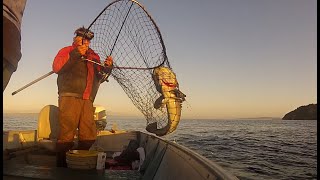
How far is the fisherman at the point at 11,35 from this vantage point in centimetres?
170

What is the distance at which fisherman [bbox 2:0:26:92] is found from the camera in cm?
170

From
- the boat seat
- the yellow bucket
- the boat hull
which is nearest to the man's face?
the boat seat

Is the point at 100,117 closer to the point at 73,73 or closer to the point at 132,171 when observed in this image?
the point at 73,73

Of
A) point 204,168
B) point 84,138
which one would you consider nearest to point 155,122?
point 84,138

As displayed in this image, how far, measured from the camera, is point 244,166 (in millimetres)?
16938

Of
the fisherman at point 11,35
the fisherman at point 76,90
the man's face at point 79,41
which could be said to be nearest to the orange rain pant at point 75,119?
the fisherman at point 76,90

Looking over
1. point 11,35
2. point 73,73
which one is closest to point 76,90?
point 73,73

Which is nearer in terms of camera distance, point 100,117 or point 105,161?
point 105,161

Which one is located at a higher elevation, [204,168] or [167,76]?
[167,76]

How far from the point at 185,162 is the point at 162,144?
1788mm

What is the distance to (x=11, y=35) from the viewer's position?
5.75 feet

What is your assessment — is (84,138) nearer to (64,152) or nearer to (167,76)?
(64,152)

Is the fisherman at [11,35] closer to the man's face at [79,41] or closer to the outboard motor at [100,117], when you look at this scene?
the man's face at [79,41]

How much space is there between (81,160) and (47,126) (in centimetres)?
170
